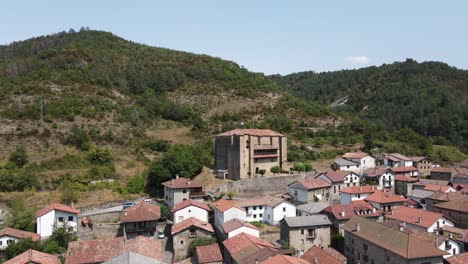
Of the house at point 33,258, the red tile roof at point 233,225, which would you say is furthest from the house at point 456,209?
the house at point 33,258

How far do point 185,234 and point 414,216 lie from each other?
19.1 meters

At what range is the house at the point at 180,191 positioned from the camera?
37656 millimetres

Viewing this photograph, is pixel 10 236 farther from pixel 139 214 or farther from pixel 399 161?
pixel 399 161

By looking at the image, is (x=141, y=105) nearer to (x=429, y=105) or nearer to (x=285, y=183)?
(x=285, y=183)

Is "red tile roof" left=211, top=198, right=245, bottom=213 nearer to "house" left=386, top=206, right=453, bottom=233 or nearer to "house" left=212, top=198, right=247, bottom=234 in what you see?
"house" left=212, top=198, right=247, bottom=234

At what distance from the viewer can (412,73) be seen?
12825 centimetres

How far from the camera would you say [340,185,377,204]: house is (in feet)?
129

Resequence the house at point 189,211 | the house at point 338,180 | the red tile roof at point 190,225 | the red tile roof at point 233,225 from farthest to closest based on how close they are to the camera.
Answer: the house at point 338,180 → the house at point 189,211 → the red tile roof at point 190,225 → the red tile roof at point 233,225

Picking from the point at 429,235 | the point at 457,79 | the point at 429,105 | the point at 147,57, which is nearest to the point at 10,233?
the point at 429,235

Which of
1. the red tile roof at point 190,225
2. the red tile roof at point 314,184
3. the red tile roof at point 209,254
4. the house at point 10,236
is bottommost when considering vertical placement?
the red tile roof at point 209,254

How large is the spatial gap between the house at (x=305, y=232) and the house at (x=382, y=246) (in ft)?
5.31

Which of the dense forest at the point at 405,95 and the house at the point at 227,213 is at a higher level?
the dense forest at the point at 405,95

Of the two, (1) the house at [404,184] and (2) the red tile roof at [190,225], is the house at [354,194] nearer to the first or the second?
(1) the house at [404,184]

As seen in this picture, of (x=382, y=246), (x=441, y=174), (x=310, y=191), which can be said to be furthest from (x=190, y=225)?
(x=441, y=174)
